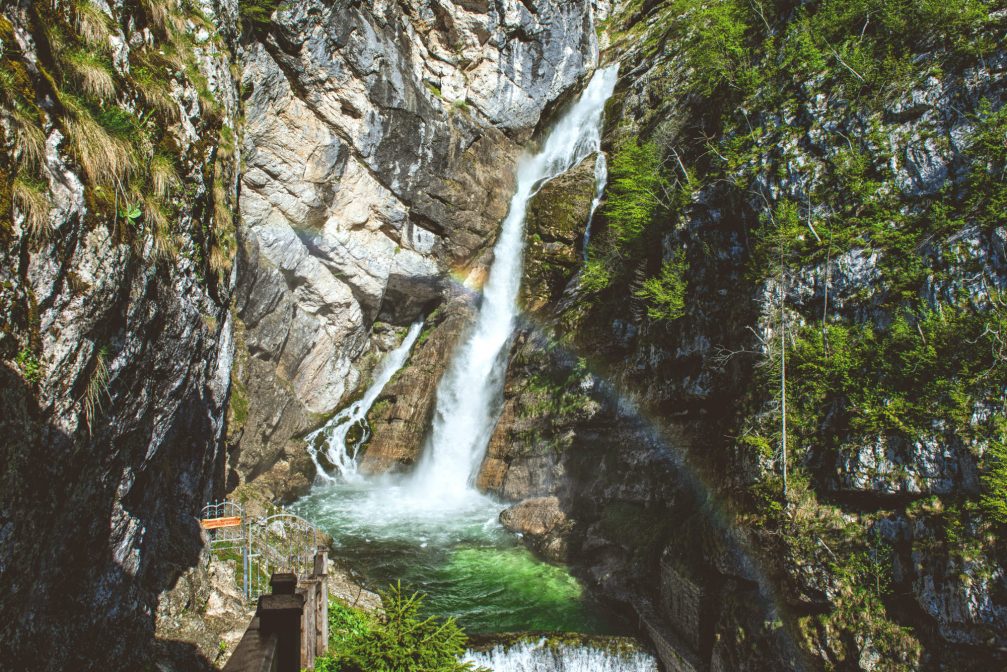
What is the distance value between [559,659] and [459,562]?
508 cm

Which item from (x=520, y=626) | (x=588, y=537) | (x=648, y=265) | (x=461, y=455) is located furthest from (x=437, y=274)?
(x=520, y=626)

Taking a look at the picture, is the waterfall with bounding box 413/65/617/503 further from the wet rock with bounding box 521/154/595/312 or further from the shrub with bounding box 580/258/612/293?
the shrub with bounding box 580/258/612/293

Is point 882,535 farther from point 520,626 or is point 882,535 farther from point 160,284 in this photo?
point 160,284

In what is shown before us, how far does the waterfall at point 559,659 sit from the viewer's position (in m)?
10.0

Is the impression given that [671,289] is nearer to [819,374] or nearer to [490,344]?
[819,374]

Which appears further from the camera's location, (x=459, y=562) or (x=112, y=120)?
(x=459, y=562)

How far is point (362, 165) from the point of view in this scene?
2211cm

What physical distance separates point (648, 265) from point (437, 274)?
1135 centimetres

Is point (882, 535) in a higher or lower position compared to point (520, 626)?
higher

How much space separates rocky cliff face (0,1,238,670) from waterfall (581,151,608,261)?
48.5 ft

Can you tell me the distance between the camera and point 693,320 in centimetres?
1280

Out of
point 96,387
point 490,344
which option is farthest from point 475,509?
point 96,387

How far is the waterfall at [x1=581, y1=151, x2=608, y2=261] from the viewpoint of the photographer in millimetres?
21594

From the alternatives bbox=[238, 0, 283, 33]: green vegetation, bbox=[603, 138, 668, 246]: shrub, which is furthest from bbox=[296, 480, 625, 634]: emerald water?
bbox=[238, 0, 283, 33]: green vegetation
